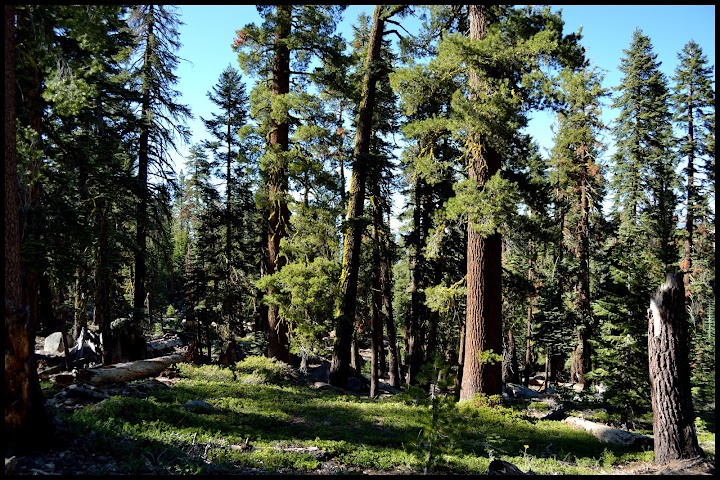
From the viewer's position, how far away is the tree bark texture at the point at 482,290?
10344 millimetres

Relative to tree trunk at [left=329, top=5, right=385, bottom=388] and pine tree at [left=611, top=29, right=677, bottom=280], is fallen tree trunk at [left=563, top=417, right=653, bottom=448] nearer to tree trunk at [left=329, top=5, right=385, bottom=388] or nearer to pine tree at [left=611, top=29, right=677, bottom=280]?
tree trunk at [left=329, top=5, right=385, bottom=388]

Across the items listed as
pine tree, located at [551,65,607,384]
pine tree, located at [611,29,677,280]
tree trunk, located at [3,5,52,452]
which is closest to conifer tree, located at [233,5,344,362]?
tree trunk, located at [3,5,52,452]

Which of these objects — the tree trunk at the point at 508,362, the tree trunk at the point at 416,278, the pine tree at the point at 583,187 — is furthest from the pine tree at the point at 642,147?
the tree trunk at the point at 416,278

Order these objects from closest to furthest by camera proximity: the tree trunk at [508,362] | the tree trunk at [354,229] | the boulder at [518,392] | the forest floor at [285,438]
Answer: the forest floor at [285,438] < the tree trunk at [354,229] < the boulder at [518,392] < the tree trunk at [508,362]

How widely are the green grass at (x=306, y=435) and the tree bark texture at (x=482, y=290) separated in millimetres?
645

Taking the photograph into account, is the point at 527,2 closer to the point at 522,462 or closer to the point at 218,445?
the point at 522,462

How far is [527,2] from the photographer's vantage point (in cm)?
961

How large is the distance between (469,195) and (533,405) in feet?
24.7

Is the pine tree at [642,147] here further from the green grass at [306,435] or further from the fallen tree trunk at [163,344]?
the fallen tree trunk at [163,344]

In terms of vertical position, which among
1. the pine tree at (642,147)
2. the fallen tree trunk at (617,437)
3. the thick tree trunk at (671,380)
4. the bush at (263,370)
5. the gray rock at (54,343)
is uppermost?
the pine tree at (642,147)

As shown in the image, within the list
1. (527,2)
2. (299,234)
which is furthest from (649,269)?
(299,234)

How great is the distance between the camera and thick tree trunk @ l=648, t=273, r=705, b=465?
6.07 m

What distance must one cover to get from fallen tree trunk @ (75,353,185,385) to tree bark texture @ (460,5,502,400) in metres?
9.43

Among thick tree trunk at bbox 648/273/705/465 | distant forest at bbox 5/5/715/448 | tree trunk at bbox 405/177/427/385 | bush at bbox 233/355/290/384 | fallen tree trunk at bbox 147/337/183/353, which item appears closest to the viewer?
thick tree trunk at bbox 648/273/705/465
